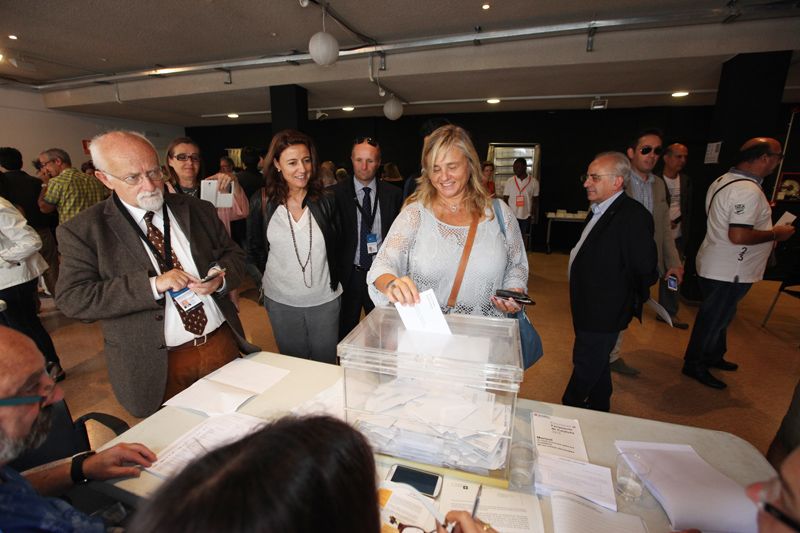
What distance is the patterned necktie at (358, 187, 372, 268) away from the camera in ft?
9.09

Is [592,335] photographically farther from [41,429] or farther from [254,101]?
[254,101]

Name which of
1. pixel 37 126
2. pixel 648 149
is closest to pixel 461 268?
pixel 648 149

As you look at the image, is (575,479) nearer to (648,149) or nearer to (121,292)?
(121,292)

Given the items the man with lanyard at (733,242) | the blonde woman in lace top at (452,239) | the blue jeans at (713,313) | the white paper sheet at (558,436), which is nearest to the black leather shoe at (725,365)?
the man with lanyard at (733,242)

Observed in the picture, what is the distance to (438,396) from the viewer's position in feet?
3.42

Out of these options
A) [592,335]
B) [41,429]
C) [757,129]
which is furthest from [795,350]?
[41,429]

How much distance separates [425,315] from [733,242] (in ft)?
9.00

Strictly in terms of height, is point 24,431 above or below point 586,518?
above

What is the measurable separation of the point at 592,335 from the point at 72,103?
400 inches

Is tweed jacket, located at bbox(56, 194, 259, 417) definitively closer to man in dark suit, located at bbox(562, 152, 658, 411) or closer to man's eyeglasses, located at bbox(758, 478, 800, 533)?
man's eyeglasses, located at bbox(758, 478, 800, 533)

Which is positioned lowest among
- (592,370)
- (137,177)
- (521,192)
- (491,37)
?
(592,370)

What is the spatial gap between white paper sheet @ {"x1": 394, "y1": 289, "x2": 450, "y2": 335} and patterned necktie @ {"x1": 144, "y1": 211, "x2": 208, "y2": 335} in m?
0.94

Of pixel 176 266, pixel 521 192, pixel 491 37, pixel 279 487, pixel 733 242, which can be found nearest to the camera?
pixel 279 487

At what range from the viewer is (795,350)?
354cm
